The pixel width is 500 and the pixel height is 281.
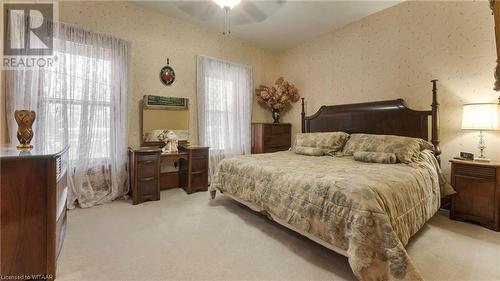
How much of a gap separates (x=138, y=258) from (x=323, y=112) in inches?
139

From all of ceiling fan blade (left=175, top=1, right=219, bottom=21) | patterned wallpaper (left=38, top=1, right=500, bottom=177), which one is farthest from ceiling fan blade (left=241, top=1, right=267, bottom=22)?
patterned wallpaper (left=38, top=1, right=500, bottom=177)

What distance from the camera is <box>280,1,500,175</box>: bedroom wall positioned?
2.51 metres

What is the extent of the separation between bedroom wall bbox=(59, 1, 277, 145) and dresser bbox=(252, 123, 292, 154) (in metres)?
1.24

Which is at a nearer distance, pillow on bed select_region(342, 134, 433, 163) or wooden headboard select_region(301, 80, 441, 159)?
pillow on bed select_region(342, 134, 433, 163)

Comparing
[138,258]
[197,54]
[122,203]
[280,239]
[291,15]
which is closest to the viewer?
[138,258]

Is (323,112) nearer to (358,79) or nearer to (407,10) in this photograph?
(358,79)

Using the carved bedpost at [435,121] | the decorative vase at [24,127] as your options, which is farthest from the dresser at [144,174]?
the carved bedpost at [435,121]

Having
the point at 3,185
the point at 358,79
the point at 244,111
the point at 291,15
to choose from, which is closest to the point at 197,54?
the point at 244,111

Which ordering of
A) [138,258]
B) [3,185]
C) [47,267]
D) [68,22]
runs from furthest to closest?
1. [68,22]
2. [138,258]
3. [47,267]
4. [3,185]

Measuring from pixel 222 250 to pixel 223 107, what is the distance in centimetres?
283

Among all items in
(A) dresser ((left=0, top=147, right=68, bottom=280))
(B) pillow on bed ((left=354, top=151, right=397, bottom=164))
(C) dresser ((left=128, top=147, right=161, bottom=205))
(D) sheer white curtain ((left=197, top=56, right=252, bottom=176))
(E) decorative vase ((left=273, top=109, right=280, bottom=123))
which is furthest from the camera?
(E) decorative vase ((left=273, top=109, right=280, bottom=123))

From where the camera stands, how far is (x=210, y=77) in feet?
13.1

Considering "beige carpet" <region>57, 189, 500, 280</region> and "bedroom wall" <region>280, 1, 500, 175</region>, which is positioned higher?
"bedroom wall" <region>280, 1, 500, 175</region>

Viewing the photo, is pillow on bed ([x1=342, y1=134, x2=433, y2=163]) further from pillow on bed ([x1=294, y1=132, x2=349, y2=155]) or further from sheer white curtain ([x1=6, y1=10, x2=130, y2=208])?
sheer white curtain ([x1=6, y1=10, x2=130, y2=208])
